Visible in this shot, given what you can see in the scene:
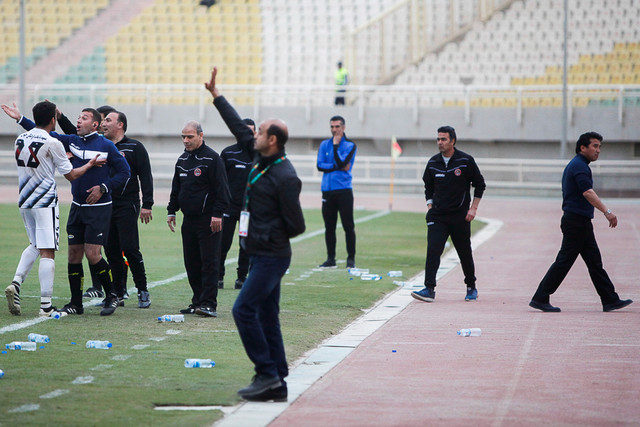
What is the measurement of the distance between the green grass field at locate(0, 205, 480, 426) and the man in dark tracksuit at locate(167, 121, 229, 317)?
1.13ft

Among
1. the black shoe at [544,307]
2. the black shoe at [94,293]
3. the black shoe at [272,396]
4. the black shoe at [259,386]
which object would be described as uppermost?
the black shoe at [259,386]

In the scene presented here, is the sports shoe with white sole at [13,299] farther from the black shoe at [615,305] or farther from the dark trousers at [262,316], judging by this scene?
the black shoe at [615,305]

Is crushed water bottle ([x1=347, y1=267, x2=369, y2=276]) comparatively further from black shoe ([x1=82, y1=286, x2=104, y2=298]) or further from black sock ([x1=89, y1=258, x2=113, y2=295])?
black sock ([x1=89, y1=258, x2=113, y2=295])

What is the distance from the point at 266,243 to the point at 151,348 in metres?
2.07

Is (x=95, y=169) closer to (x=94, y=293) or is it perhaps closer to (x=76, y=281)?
(x=76, y=281)

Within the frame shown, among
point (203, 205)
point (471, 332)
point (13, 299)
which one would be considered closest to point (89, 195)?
point (203, 205)

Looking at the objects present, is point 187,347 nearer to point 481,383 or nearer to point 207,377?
point 207,377

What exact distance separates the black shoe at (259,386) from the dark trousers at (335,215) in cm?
802

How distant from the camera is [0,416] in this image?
589cm

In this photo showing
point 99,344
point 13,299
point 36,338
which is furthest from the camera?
point 13,299

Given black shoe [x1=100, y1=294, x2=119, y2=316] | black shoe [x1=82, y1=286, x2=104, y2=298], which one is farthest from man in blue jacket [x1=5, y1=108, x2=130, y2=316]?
black shoe [x1=82, y1=286, x2=104, y2=298]

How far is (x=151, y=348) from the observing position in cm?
818

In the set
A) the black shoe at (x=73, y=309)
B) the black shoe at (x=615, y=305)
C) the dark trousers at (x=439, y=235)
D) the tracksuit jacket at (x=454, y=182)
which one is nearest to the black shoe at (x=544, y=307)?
the black shoe at (x=615, y=305)

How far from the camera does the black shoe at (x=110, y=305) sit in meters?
9.82
